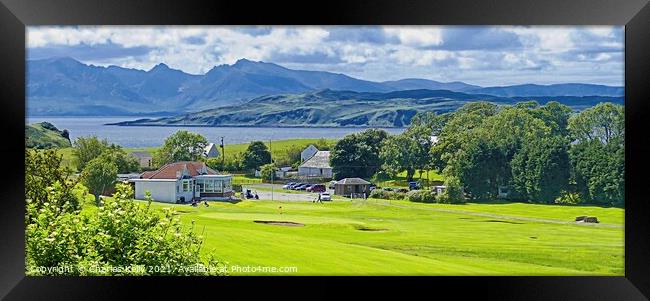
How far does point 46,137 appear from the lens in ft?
25.5

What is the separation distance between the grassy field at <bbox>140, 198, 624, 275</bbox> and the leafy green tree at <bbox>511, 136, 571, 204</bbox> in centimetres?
14

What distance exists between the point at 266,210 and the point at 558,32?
10.8ft

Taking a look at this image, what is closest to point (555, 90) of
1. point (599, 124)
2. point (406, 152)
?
point (599, 124)

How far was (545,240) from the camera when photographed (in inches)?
303

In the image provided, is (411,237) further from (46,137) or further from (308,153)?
(46,137)

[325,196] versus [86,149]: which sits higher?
[86,149]

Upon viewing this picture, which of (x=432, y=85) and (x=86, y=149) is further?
(x=432, y=85)

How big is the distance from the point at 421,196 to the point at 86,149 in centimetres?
325

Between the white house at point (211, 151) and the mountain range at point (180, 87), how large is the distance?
0.50 metres
